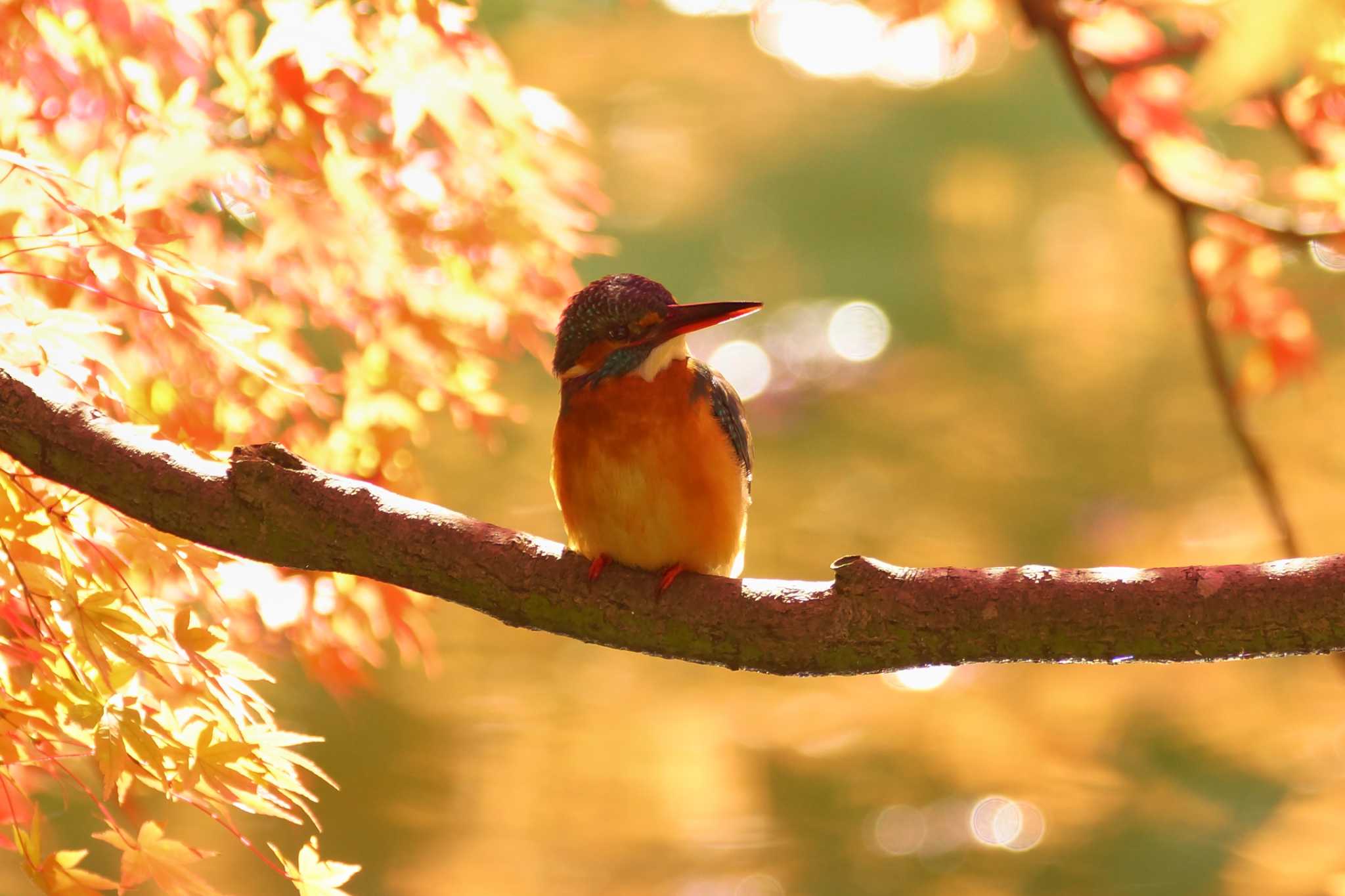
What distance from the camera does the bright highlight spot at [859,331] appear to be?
7.95 metres

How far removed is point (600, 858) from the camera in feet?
16.1

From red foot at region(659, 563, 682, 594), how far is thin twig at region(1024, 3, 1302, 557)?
3.88 ft

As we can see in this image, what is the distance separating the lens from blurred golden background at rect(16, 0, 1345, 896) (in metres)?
5.00

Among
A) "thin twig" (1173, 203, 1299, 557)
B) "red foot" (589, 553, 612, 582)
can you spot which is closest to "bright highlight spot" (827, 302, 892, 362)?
"thin twig" (1173, 203, 1299, 557)

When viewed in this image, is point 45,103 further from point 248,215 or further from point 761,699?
point 761,699

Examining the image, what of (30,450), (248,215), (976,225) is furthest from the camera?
(976,225)

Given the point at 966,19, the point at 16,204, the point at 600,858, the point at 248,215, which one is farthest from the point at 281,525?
the point at 600,858

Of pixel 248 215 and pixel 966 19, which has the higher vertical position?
pixel 966 19

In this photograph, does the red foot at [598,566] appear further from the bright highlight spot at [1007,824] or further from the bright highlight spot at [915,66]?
the bright highlight spot at [915,66]

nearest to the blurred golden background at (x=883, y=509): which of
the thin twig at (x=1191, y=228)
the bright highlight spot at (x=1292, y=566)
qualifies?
the thin twig at (x=1191, y=228)

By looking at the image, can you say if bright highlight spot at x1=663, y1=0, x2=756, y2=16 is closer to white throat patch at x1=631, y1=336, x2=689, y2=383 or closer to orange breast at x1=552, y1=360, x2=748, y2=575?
white throat patch at x1=631, y1=336, x2=689, y2=383

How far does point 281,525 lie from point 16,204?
55 cm

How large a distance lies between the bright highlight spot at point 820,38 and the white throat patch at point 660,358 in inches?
313

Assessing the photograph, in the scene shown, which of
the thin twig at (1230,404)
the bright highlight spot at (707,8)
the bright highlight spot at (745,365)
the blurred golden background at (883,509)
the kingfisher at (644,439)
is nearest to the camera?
the kingfisher at (644,439)
